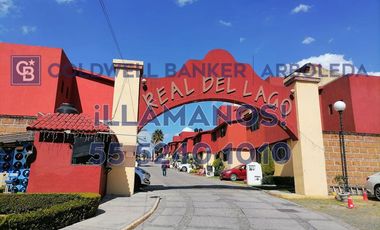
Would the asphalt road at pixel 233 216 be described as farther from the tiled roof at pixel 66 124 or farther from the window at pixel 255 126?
the window at pixel 255 126

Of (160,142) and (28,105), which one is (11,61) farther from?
(160,142)

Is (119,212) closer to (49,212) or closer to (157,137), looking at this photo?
(49,212)

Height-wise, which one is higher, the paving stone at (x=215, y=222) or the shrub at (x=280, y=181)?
the paving stone at (x=215, y=222)

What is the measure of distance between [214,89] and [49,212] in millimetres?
10452

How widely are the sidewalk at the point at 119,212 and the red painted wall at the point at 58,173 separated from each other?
3.45 ft

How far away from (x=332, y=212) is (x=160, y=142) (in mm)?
83061

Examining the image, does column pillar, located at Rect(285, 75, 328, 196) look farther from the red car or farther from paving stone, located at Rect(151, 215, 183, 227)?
the red car

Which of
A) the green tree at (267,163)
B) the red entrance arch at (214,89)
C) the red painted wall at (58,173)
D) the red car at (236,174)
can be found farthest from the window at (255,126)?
the red painted wall at (58,173)

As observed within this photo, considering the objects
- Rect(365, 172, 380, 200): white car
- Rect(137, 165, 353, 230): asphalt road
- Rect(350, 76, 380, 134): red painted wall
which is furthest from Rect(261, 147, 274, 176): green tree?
Rect(137, 165, 353, 230): asphalt road

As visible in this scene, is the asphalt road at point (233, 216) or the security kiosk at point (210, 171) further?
the security kiosk at point (210, 171)

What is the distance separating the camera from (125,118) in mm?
14383

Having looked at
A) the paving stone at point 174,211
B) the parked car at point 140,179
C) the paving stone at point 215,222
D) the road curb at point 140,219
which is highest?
the parked car at point 140,179

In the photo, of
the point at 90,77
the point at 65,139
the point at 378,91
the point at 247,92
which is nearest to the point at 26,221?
the point at 65,139

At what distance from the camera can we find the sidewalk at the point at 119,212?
7.70 metres
